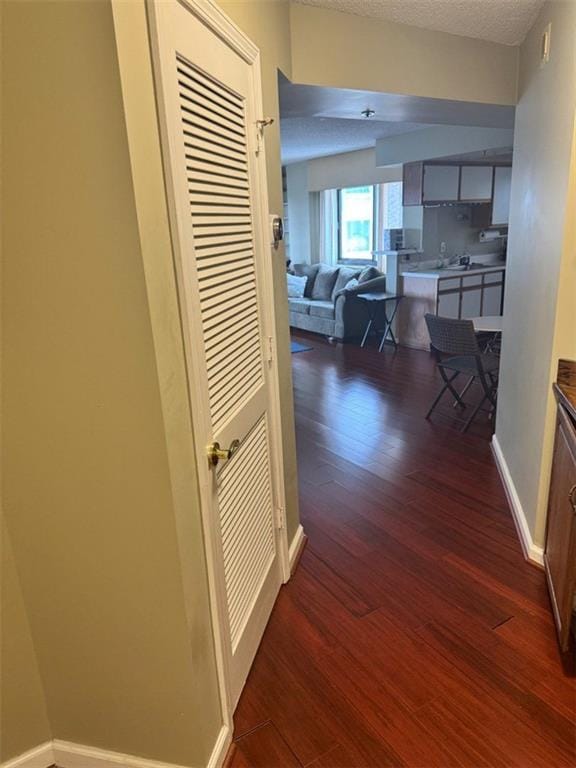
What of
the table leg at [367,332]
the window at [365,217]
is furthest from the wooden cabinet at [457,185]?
the table leg at [367,332]

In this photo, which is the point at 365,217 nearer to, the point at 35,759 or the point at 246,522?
the point at 246,522

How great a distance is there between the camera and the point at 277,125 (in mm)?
2076

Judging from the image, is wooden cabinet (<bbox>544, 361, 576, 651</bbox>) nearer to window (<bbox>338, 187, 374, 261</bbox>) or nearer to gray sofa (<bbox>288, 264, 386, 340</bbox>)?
gray sofa (<bbox>288, 264, 386, 340</bbox>)

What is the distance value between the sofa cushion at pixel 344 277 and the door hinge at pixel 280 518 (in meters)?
5.01

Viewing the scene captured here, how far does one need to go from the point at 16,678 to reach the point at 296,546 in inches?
51.0

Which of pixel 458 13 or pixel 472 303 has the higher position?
pixel 458 13

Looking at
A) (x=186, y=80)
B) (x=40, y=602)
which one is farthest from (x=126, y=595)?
(x=186, y=80)

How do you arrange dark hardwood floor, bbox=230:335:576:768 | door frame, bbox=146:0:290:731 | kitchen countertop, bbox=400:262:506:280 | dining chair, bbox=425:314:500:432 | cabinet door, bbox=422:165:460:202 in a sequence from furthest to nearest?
1. kitchen countertop, bbox=400:262:506:280
2. cabinet door, bbox=422:165:460:202
3. dining chair, bbox=425:314:500:432
4. dark hardwood floor, bbox=230:335:576:768
5. door frame, bbox=146:0:290:731

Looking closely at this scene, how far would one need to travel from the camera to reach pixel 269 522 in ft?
6.75

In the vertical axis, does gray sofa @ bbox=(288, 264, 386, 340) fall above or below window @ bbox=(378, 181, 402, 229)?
below

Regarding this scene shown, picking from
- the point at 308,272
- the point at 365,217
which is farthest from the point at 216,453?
the point at 365,217

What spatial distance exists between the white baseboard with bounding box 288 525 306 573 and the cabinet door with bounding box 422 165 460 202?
445 cm

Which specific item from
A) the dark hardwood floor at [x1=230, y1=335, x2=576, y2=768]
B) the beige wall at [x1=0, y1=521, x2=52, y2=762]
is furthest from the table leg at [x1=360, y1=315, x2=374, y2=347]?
the beige wall at [x1=0, y1=521, x2=52, y2=762]

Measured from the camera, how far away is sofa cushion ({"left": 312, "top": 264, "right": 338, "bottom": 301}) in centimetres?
726
